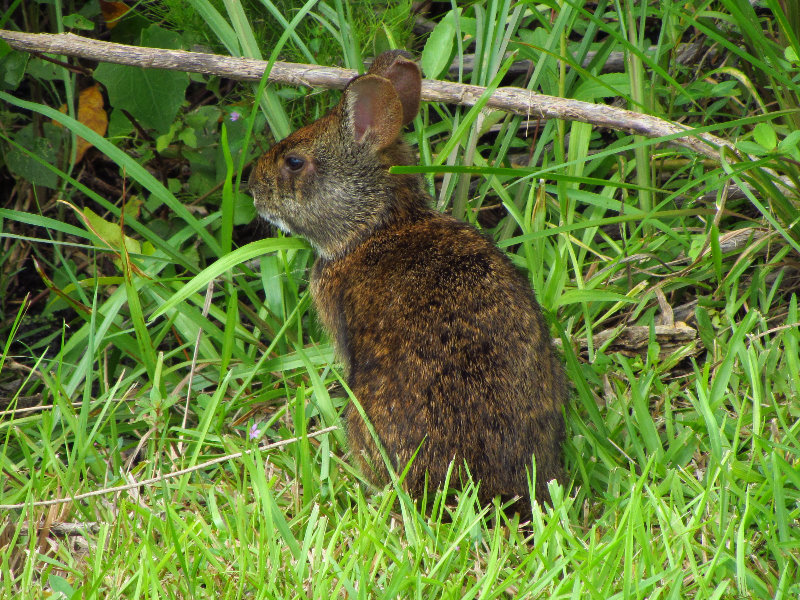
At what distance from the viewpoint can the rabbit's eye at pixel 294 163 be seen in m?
3.61

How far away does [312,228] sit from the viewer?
3596mm

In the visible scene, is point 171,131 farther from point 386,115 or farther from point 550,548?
point 550,548

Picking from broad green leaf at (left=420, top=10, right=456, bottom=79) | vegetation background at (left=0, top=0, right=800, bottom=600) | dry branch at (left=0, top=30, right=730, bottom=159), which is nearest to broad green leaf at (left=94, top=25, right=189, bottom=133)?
vegetation background at (left=0, top=0, right=800, bottom=600)

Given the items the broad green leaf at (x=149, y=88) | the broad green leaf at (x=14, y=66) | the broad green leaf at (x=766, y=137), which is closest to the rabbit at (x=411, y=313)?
the broad green leaf at (x=149, y=88)

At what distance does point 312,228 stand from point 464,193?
73 cm

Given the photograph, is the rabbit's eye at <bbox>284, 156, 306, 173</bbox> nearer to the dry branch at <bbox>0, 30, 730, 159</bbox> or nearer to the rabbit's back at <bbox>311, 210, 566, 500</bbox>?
the dry branch at <bbox>0, 30, 730, 159</bbox>

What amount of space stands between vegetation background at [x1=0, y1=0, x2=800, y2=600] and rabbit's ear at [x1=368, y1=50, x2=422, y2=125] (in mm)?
252

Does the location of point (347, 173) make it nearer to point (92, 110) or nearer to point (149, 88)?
point (149, 88)

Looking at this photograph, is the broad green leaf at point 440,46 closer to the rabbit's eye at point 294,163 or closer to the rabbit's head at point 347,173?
the rabbit's head at point 347,173

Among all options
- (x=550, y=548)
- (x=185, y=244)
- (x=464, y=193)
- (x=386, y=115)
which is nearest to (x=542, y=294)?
(x=464, y=193)

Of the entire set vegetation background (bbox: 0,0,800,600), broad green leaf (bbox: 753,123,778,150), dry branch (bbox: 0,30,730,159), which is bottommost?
vegetation background (bbox: 0,0,800,600)

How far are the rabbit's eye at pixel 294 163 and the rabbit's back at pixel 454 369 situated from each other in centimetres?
69

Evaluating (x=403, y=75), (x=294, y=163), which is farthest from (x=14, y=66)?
(x=403, y=75)

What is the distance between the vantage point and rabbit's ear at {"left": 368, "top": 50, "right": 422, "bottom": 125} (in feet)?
11.3
